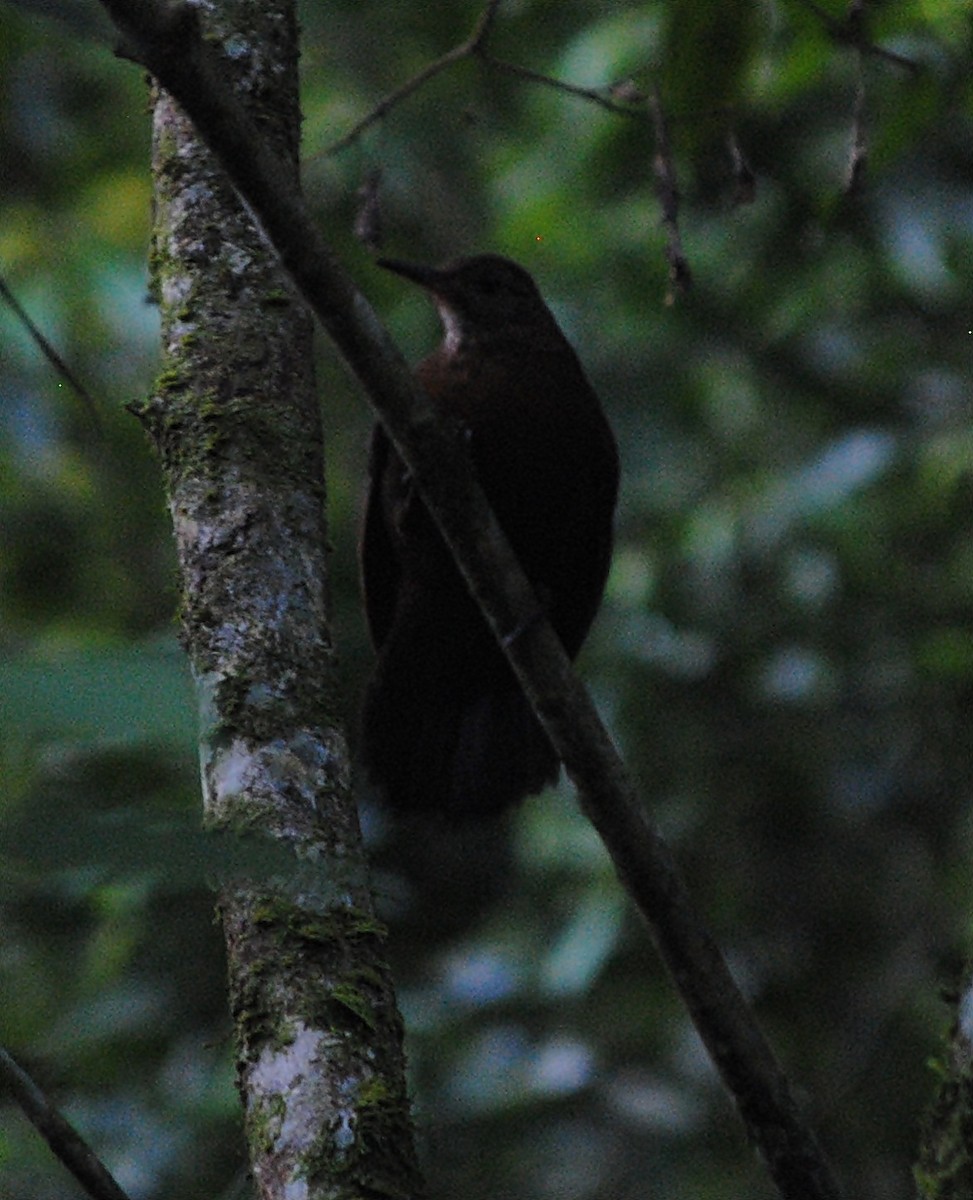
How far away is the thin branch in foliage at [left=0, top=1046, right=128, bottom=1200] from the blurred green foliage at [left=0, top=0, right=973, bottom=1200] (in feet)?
6.67

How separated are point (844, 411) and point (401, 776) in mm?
2053

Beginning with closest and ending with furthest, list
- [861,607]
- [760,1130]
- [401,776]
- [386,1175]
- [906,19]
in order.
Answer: [386,1175]
[760,1130]
[906,19]
[401,776]
[861,607]

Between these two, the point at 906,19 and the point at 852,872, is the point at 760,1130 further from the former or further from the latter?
the point at 852,872

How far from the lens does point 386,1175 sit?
1910 millimetres

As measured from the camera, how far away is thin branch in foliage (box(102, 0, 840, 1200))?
2.10 metres

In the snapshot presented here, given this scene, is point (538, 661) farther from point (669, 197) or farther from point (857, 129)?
point (857, 129)

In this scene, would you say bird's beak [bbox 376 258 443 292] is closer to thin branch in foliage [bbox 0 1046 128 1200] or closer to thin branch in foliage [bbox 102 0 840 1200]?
thin branch in foliage [bbox 102 0 840 1200]

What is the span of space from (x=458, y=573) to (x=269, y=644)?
5.77 ft

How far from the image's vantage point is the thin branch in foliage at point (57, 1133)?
1943 mm

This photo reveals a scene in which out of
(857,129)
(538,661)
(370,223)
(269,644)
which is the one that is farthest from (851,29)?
(269,644)

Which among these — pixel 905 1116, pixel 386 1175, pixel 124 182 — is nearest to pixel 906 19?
pixel 386 1175

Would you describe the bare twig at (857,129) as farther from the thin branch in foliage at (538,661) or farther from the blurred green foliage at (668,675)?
the thin branch in foliage at (538,661)

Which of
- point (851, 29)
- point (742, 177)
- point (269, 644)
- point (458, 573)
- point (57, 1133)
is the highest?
point (851, 29)

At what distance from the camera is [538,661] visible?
2.50 metres
